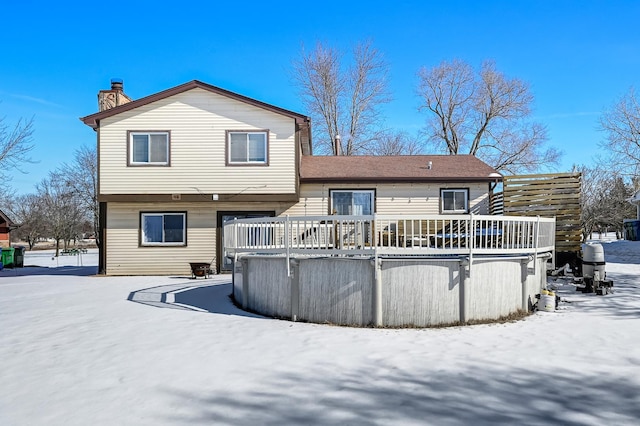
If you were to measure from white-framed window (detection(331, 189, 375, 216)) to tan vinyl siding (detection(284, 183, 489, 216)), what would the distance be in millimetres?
183

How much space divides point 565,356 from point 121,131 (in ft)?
50.1

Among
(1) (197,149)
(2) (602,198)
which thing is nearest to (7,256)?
(1) (197,149)

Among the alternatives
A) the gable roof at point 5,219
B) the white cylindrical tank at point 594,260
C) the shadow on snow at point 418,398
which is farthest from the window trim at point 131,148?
the gable roof at point 5,219

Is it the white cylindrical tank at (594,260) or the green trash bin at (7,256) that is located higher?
the white cylindrical tank at (594,260)

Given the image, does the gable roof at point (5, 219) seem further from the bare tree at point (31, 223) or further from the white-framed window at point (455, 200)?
the white-framed window at point (455, 200)

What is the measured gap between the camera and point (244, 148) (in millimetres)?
17125

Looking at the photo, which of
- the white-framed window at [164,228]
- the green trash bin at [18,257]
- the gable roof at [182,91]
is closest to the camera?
the gable roof at [182,91]

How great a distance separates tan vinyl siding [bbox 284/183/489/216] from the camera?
18.2 meters

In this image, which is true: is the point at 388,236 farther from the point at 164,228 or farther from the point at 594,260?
the point at 164,228

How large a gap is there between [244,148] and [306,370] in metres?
12.2

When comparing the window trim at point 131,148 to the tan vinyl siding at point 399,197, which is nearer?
the window trim at point 131,148

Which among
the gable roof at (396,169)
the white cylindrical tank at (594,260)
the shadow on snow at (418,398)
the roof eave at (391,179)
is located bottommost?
the shadow on snow at (418,398)

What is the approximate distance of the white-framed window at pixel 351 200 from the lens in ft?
59.8

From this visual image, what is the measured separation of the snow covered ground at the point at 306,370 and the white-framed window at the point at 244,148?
8.09 m
